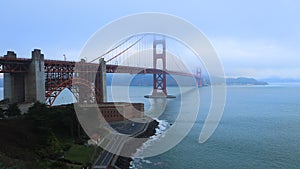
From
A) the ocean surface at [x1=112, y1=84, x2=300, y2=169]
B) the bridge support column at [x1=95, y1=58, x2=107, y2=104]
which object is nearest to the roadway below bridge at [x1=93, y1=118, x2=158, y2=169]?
the ocean surface at [x1=112, y1=84, x2=300, y2=169]

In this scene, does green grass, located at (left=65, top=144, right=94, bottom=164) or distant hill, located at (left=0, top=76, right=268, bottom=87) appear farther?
distant hill, located at (left=0, top=76, right=268, bottom=87)

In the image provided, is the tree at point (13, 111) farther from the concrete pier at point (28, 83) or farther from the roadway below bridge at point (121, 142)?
the roadway below bridge at point (121, 142)

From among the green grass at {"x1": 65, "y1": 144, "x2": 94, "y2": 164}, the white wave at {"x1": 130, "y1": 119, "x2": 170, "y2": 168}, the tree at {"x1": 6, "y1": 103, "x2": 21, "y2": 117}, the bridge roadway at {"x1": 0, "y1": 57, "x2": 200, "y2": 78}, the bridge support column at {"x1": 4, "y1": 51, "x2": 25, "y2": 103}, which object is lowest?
the white wave at {"x1": 130, "y1": 119, "x2": 170, "y2": 168}

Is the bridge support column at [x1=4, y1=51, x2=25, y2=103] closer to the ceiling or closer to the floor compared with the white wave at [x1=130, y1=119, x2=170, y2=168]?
closer to the ceiling

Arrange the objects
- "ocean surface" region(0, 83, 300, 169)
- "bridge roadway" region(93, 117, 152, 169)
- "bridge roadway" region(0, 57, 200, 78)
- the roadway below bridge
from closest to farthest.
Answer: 1. "bridge roadway" region(93, 117, 152, 169)
2. the roadway below bridge
3. "ocean surface" region(0, 83, 300, 169)
4. "bridge roadway" region(0, 57, 200, 78)

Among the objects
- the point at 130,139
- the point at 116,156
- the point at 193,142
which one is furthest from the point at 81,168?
the point at 193,142

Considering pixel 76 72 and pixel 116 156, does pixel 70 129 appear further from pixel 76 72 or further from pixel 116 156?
pixel 76 72

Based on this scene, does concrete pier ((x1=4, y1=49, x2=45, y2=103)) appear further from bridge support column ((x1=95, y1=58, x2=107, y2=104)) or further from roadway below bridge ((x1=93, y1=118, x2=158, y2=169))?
bridge support column ((x1=95, y1=58, x2=107, y2=104))
